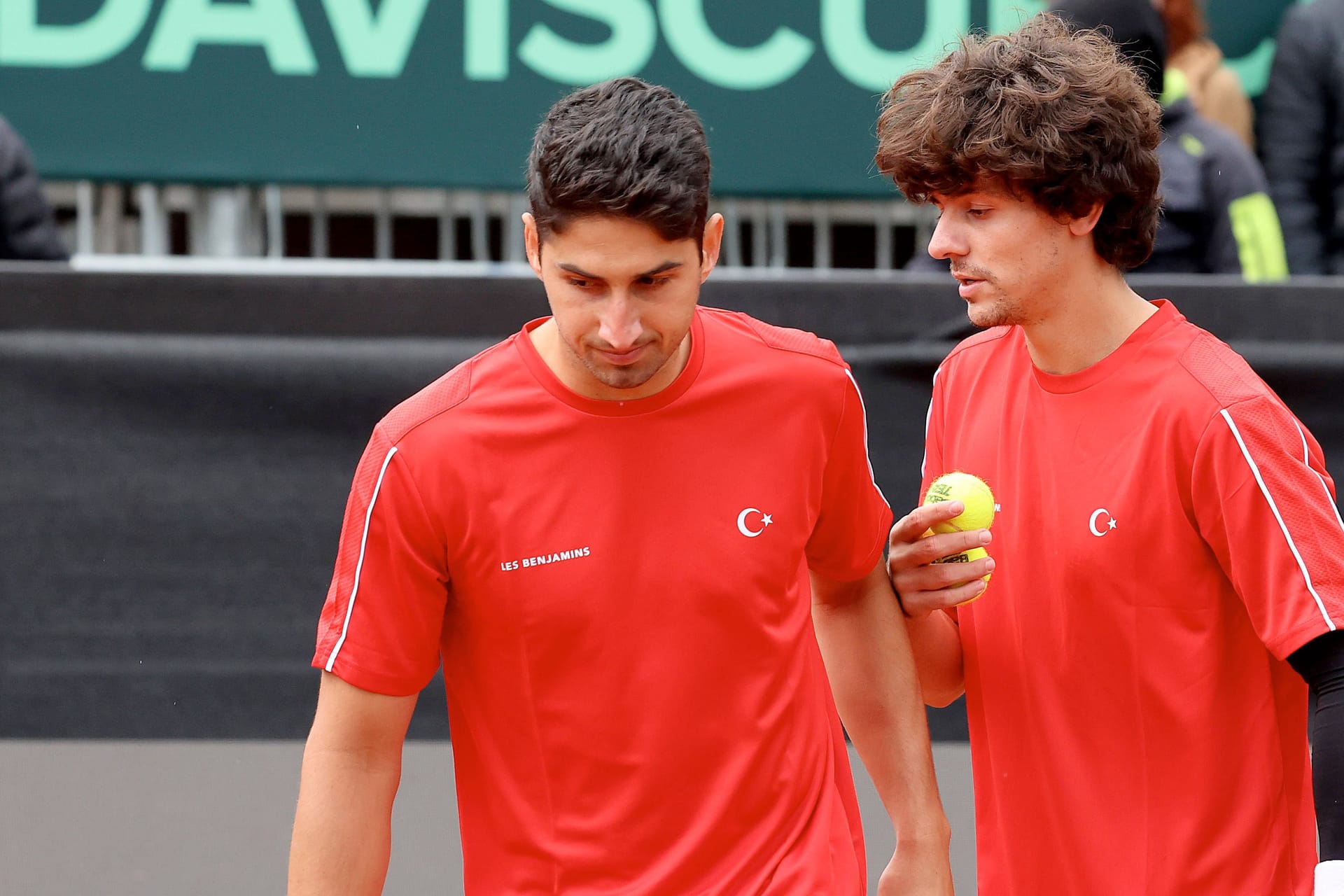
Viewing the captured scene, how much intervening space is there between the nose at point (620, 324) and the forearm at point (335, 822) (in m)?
0.70

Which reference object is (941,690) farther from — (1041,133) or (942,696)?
(1041,133)

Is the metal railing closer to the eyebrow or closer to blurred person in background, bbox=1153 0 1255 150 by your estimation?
blurred person in background, bbox=1153 0 1255 150

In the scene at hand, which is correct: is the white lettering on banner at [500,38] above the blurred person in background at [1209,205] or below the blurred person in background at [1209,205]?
above

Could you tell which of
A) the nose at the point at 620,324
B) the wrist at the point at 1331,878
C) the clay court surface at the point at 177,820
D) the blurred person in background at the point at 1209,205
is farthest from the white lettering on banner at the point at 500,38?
the wrist at the point at 1331,878

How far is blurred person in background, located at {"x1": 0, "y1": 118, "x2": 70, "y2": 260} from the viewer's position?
413cm

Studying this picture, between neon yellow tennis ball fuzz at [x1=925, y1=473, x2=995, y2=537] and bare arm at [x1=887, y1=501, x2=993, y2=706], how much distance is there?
2cm

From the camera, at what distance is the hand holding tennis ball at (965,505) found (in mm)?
2568

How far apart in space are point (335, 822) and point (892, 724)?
96cm

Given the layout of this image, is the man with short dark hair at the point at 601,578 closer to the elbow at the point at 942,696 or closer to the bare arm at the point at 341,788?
the bare arm at the point at 341,788

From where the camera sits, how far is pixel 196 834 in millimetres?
4320

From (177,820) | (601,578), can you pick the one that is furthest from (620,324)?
(177,820)

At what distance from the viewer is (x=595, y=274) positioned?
7.41 ft

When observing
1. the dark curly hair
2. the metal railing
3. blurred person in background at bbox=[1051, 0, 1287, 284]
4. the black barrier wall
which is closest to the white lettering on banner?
the metal railing

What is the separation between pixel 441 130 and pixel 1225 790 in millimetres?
2742
